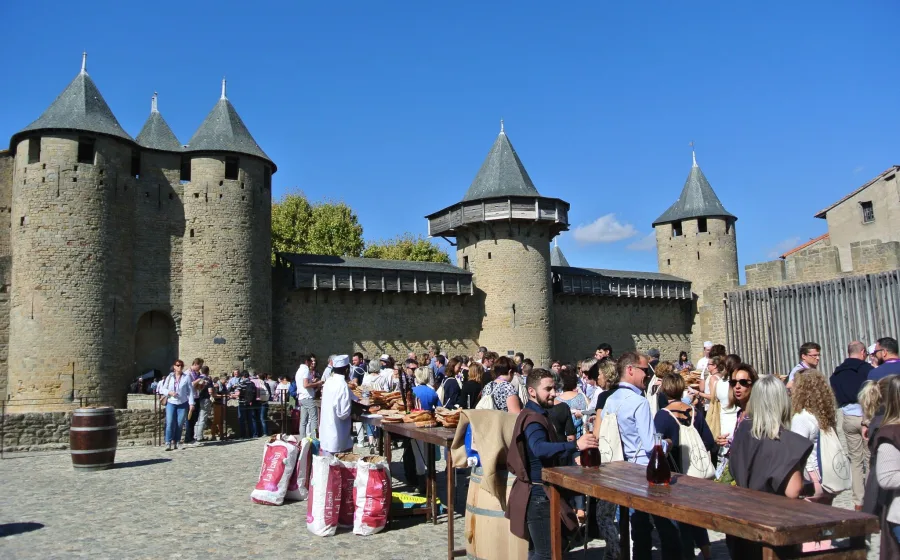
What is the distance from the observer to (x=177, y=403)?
1180 cm

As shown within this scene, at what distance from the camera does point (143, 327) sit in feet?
66.6

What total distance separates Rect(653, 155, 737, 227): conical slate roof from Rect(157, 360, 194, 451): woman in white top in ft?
86.8

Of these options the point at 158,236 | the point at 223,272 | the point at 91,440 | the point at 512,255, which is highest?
the point at 158,236

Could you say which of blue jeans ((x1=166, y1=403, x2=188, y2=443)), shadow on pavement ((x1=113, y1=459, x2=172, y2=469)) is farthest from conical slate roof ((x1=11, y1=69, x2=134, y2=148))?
shadow on pavement ((x1=113, y1=459, x2=172, y2=469))

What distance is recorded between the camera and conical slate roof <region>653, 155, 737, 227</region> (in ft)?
106

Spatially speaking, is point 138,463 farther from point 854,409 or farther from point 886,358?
point 886,358

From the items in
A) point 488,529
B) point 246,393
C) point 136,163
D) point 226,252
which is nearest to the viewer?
point 488,529

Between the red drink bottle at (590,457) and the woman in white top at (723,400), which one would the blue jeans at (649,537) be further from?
the woman in white top at (723,400)

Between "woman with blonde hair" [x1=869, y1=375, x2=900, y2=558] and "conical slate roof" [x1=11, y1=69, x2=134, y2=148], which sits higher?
"conical slate roof" [x1=11, y1=69, x2=134, y2=148]

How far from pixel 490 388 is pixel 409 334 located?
19.6 meters

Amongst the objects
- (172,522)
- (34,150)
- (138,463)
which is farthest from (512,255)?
(172,522)

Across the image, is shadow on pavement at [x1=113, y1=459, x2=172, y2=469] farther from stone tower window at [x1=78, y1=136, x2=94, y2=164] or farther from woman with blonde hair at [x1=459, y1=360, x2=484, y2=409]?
stone tower window at [x1=78, y1=136, x2=94, y2=164]

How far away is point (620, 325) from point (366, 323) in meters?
12.3

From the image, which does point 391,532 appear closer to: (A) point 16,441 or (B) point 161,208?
(A) point 16,441
